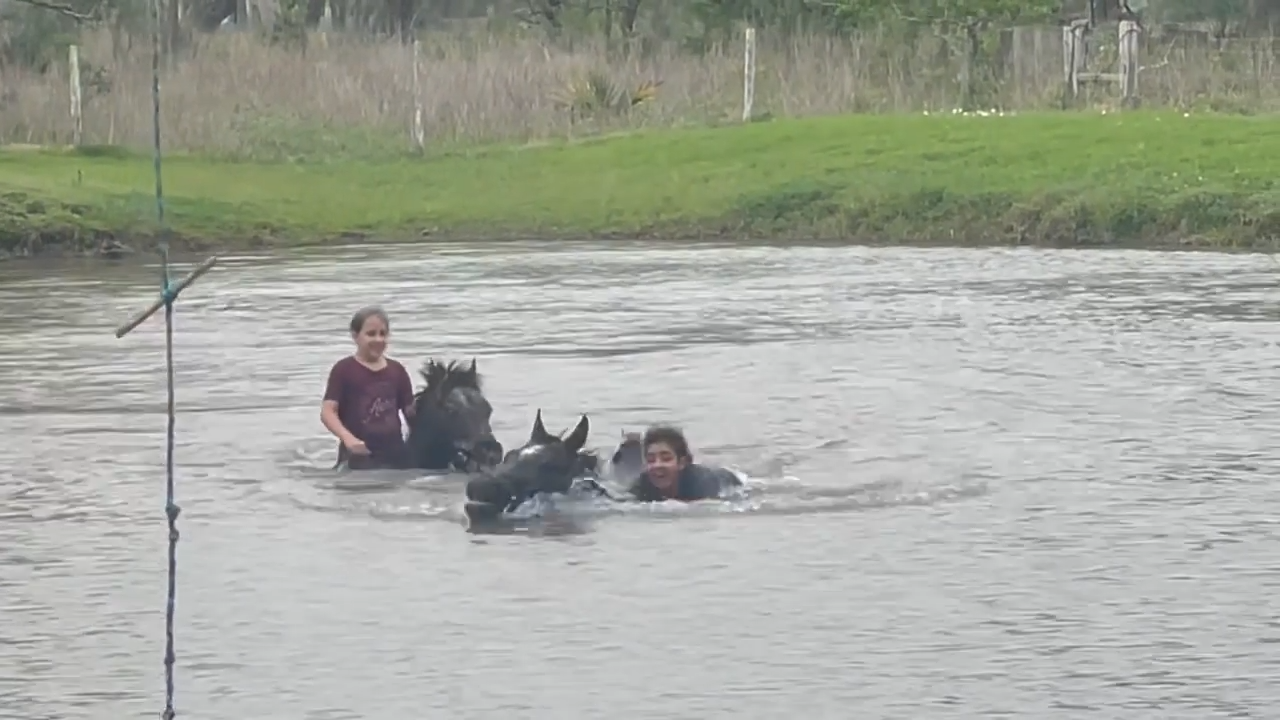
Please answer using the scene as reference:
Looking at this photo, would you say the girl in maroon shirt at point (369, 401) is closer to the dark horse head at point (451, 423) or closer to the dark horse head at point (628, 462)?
the dark horse head at point (451, 423)

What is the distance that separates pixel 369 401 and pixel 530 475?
1.59 meters

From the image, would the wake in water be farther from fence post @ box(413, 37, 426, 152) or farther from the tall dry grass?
fence post @ box(413, 37, 426, 152)

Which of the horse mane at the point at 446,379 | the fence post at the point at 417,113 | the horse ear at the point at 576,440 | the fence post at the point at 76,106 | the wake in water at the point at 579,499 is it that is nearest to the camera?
the horse ear at the point at 576,440

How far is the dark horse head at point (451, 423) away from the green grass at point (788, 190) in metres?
15.5

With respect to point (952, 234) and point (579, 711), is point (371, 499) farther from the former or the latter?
point (952, 234)

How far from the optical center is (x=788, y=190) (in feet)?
103

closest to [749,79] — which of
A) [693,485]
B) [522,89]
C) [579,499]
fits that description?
[522,89]

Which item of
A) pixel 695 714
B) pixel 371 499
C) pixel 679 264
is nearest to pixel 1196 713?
pixel 695 714

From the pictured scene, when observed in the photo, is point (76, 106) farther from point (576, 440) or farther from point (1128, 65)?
point (576, 440)

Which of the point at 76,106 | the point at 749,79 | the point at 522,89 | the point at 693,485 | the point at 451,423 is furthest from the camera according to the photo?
the point at 522,89

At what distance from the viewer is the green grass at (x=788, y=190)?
29594 mm

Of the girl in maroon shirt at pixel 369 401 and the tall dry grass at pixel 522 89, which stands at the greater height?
the tall dry grass at pixel 522 89

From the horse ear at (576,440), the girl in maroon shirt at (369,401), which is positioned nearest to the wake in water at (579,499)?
the girl in maroon shirt at (369,401)

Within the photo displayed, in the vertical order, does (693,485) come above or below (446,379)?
below
